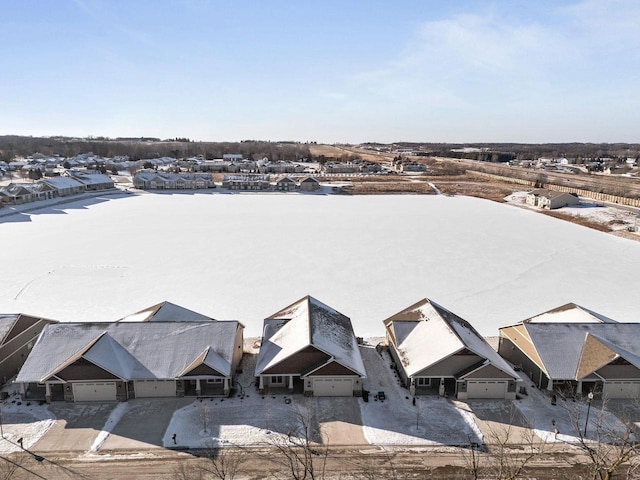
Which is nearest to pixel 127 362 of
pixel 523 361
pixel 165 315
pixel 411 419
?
pixel 165 315

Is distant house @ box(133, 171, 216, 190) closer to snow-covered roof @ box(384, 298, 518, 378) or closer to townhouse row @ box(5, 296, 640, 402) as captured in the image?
townhouse row @ box(5, 296, 640, 402)

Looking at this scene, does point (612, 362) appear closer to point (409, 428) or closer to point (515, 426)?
point (515, 426)

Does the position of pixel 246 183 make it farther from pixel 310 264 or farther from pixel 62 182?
pixel 310 264

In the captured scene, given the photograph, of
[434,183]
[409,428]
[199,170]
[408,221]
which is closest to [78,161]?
[199,170]

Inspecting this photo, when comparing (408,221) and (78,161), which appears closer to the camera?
(408,221)

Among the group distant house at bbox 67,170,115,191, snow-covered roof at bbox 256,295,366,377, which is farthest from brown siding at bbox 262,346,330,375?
distant house at bbox 67,170,115,191

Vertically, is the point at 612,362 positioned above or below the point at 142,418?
above

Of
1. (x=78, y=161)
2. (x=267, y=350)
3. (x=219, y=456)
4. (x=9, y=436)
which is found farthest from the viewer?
(x=78, y=161)

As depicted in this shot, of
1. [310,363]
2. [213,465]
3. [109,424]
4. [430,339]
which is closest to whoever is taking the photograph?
[213,465]
